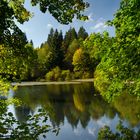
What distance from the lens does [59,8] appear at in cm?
667

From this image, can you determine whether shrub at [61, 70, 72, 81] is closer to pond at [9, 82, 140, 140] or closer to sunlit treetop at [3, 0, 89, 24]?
pond at [9, 82, 140, 140]

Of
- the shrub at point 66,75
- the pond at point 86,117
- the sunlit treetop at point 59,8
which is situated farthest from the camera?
the shrub at point 66,75

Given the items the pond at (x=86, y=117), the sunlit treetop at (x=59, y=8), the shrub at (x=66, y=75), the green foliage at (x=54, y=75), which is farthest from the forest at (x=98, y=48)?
the green foliage at (x=54, y=75)

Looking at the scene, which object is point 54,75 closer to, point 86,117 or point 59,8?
point 86,117

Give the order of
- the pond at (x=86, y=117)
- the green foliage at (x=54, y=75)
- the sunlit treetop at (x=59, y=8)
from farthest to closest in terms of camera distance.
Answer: the green foliage at (x=54, y=75) < the pond at (x=86, y=117) < the sunlit treetop at (x=59, y=8)

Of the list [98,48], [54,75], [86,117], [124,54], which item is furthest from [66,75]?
[124,54]

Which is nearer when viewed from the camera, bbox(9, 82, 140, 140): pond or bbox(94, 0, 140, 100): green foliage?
bbox(94, 0, 140, 100): green foliage

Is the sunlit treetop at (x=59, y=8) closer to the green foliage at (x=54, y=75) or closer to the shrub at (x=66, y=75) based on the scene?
the shrub at (x=66, y=75)

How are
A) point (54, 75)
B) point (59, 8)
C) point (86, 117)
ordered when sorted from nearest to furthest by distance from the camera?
point (59, 8)
point (86, 117)
point (54, 75)

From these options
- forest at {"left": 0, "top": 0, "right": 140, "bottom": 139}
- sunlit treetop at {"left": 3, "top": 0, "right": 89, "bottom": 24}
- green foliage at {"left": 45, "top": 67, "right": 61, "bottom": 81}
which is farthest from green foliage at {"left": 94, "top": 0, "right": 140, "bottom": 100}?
green foliage at {"left": 45, "top": 67, "right": 61, "bottom": 81}

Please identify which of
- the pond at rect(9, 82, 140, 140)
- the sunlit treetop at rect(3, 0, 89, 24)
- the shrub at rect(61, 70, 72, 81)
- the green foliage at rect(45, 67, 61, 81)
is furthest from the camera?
the green foliage at rect(45, 67, 61, 81)

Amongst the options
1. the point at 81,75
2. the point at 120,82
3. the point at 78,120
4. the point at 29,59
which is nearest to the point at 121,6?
the point at 120,82

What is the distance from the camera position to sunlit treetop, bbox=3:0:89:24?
6566 millimetres

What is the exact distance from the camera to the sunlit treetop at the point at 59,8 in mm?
6566
